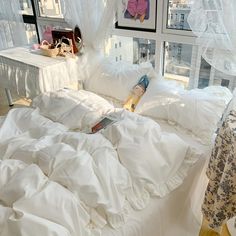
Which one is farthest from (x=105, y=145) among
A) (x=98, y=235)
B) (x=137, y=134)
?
(x=98, y=235)

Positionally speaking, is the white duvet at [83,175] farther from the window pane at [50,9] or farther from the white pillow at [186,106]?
the window pane at [50,9]

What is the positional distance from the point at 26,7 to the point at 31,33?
0.32 metres

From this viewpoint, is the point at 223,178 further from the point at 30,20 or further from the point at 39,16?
the point at 30,20

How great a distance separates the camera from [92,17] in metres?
2.36

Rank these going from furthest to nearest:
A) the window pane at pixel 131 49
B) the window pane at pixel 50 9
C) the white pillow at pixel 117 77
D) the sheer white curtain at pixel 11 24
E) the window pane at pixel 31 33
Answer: the window pane at pixel 31 33 < the sheer white curtain at pixel 11 24 < the window pane at pixel 50 9 < the window pane at pixel 131 49 < the white pillow at pixel 117 77

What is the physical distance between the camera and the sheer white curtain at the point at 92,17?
2.27m

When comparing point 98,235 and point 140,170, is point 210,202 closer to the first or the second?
point 140,170

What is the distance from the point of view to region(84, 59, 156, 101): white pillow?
2.08 metres

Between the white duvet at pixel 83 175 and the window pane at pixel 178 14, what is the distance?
102 centimetres

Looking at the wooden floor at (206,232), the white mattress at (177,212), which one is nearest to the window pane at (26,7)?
the white mattress at (177,212)

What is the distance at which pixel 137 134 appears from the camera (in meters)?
1.33

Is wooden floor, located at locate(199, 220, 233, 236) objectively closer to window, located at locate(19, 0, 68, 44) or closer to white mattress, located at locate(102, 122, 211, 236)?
white mattress, located at locate(102, 122, 211, 236)

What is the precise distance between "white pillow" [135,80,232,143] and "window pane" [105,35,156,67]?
56cm

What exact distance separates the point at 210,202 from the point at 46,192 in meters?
0.87
